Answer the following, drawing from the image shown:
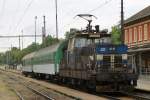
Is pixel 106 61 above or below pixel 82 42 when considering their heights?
below

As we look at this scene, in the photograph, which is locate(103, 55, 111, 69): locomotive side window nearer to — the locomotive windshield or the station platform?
the locomotive windshield

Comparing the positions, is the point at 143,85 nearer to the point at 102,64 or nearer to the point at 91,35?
the point at 91,35

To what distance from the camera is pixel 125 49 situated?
26.8m

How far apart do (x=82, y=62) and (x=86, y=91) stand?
6.28 feet

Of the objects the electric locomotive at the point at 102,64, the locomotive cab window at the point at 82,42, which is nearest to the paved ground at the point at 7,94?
the electric locomotive at the point at 102,64

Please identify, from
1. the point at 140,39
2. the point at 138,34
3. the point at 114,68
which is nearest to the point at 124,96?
the point at 114,68

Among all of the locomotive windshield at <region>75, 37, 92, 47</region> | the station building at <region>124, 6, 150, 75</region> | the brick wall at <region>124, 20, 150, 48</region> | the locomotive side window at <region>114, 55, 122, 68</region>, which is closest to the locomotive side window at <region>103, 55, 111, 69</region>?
the locomotive side window at <region>114, 55, 122, 68</region>

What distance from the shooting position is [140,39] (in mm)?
60812

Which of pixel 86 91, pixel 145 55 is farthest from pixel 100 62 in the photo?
pixel 145 55

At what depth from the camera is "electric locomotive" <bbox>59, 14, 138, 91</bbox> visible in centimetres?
2553

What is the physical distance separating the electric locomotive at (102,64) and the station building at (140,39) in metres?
24.3

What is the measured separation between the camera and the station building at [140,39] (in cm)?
5628

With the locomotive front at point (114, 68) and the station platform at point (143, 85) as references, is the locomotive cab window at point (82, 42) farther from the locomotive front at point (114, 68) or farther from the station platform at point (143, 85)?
the station platform at point (143, 85)

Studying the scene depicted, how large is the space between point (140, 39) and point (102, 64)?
35.3 metres
